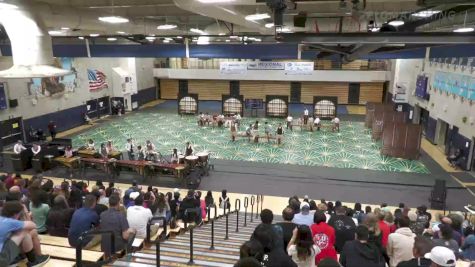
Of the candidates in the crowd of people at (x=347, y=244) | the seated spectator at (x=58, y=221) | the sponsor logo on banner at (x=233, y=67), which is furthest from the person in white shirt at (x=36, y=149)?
the sponsor logo on banner at (x=233, y=67)

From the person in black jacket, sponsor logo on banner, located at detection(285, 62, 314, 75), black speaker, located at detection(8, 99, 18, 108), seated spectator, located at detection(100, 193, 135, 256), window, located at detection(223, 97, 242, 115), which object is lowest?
window, located at detection(223, 97, 242, 115)

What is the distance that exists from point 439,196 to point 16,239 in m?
12.4

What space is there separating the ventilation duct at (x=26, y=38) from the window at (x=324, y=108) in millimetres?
22767

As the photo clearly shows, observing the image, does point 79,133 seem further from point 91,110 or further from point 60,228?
point 60,228

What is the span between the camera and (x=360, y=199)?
514 inches

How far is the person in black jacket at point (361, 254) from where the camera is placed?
4223 mm

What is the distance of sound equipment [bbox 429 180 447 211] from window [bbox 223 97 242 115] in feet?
59.9

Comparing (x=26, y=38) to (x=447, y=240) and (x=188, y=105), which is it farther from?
(x=188, y=105)

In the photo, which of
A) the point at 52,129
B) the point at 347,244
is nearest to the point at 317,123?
the point at 52,129

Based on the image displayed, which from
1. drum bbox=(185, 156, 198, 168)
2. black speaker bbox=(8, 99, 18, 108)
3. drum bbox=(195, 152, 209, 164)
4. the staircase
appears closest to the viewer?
the staircase

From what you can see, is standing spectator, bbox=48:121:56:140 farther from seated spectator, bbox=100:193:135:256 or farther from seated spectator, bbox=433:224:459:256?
seated spectator, bbox=433:224:459:256

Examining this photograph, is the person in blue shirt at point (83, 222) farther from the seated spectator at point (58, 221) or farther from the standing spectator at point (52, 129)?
the standing spectator at point (52, 129)

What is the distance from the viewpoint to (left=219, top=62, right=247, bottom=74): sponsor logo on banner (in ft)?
103

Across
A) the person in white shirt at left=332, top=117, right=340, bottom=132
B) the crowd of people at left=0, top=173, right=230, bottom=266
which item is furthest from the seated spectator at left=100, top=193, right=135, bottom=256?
the person in white shirt at left=332, top=117, right=340, bottom=132
